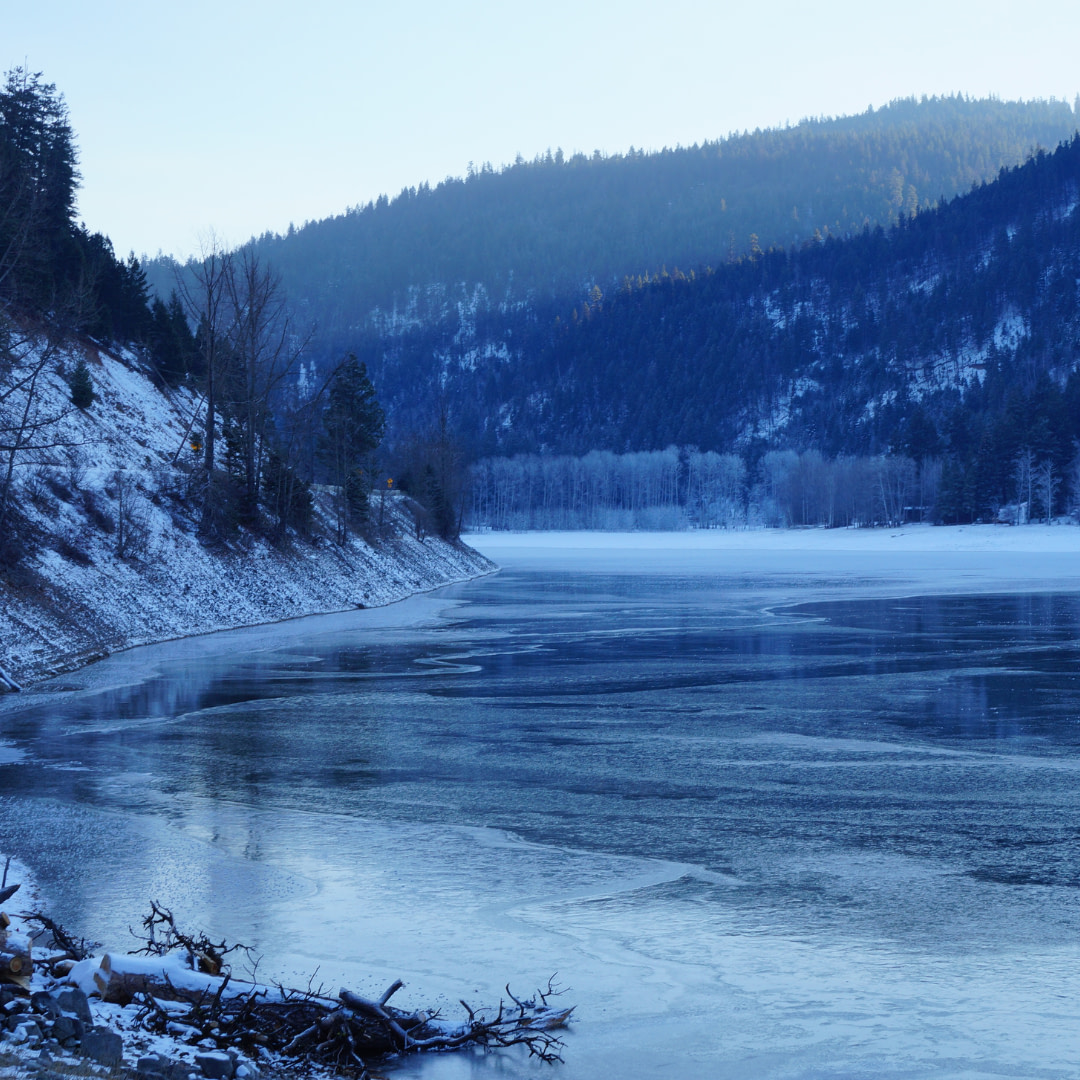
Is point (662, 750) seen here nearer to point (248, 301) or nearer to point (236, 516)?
point (236, 516)

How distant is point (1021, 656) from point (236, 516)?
90.0 ft

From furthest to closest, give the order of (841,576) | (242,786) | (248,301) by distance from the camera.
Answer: (841,576), (248,301), (242,786)

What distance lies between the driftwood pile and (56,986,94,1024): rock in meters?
0.26

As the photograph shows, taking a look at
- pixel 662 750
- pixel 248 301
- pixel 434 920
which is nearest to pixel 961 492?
pixel 248 301

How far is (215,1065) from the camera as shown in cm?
568

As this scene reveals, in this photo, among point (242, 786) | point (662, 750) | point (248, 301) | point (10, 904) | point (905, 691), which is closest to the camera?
point (10, 904)

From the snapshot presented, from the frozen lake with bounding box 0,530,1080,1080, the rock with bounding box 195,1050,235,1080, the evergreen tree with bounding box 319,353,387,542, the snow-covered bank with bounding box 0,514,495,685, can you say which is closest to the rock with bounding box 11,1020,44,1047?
the rock with bounding box 195,1050,235,1080

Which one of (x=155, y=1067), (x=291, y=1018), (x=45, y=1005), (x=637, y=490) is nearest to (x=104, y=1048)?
(x=155, y=1067)

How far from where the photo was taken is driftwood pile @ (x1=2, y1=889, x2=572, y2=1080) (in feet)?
20.1

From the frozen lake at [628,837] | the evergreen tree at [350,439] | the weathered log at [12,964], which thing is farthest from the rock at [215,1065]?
the evergreen tree at [350,439]

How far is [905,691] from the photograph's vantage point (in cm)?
1975

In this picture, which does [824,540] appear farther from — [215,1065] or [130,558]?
[215,1065]

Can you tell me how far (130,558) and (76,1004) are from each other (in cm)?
2930

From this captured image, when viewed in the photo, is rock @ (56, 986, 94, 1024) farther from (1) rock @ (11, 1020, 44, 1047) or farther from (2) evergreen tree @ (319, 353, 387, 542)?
(2) evergreen tree @ (319, 353, 387, 542)
